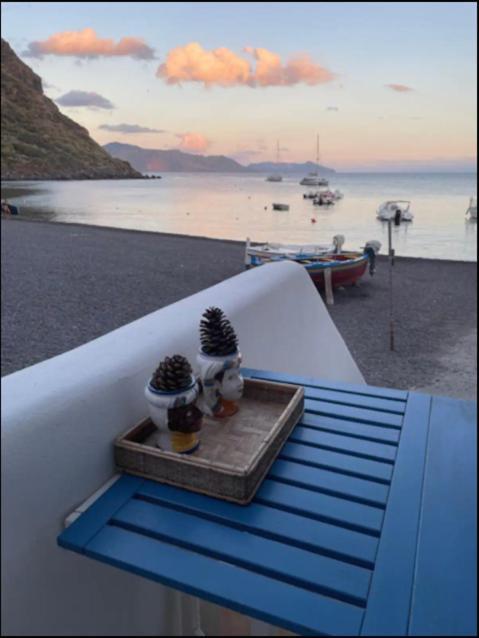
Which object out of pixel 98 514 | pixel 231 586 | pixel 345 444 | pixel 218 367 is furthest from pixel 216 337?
pixel 231 586

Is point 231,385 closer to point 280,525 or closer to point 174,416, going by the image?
point 174,416

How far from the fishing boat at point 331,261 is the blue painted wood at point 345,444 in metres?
8.74

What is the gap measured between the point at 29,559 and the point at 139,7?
1.55m

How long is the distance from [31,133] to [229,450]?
2286 inches

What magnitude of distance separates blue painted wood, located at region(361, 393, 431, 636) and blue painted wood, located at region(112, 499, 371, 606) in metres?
0.04

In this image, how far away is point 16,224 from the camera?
20219 mm

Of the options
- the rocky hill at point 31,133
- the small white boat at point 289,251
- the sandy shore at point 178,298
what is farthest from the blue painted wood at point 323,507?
the rocky hill at point 31,133

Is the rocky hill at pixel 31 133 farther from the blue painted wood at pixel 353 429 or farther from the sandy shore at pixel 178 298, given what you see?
the blue painted wood at pixel 353 429

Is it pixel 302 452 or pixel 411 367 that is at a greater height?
pixel 302 452

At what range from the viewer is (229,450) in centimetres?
150

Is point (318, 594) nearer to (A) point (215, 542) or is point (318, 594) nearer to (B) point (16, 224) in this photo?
(A) point (215, 542)

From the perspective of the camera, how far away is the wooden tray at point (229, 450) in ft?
4.21

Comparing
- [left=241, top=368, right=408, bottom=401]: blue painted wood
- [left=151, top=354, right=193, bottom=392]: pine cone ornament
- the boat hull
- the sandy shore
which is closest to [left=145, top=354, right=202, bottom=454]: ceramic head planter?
[left=151, top=354, right=193, bottom=392]: pine cone ornament

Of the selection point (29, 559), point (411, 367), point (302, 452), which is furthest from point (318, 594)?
point (411, 367)
